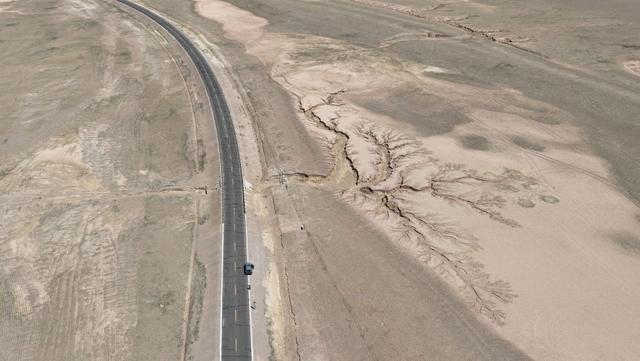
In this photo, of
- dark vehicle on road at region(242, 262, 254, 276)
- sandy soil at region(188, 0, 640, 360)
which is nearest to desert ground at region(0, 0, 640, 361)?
sandy soil at region(188, 0, 640, 360)

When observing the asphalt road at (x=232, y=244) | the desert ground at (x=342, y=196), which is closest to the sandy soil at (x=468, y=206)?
the desert ground at (x=342, y=196)

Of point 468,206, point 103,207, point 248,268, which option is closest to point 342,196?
point 468,206

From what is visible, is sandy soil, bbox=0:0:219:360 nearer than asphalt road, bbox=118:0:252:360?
No

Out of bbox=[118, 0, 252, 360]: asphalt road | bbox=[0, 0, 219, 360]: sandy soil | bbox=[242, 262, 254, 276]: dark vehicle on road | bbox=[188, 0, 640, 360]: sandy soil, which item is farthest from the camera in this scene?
bbox=[242, 262, 254, 276]: dark vehicle on road

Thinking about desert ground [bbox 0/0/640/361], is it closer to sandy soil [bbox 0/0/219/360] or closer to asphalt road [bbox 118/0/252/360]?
sandy soil [bbox 0/0/219/360]

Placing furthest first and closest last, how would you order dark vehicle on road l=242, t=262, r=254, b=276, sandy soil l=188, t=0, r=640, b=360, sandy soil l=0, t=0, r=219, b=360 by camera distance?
dark vehicle on road l=242, t=262, r=254, b=276, sandy soil l=0, t=0, r=219, b=360, sandy soil l=188, t=0, r=640, b=360

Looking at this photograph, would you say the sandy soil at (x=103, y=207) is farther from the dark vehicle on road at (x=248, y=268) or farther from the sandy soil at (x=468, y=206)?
the sandy soil at (x=468, y=206)
